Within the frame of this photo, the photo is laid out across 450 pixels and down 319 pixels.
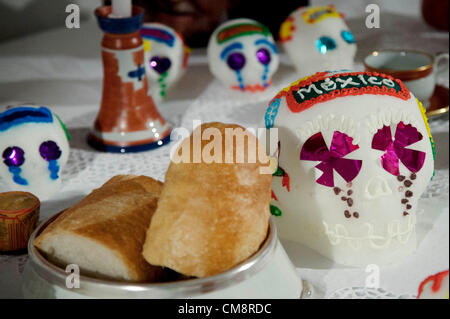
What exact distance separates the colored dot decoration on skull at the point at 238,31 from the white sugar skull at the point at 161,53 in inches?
2.9

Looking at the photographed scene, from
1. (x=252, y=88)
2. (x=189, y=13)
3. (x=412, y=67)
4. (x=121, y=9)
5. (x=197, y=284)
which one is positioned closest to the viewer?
(x=197, y=284)

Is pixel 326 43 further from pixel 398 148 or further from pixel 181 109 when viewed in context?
pixel 398 148

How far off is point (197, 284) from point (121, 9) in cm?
55

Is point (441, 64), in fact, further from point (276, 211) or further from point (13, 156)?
point (13, 156)

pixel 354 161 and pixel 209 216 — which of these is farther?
pixel 354 161

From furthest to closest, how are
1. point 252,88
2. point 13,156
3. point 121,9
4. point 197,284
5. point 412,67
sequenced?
point 252,88
point 412,67
point 121,9
point 13,156
point 197,284

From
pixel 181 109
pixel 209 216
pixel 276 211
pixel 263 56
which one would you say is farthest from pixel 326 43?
pixel 209 216

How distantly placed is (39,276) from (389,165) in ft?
1.09

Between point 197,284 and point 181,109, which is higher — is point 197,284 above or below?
above

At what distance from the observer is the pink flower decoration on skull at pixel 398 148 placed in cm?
58

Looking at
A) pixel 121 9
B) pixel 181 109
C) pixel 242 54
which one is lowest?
pixel 181 109

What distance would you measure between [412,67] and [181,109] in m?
0.40

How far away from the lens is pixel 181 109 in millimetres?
1085

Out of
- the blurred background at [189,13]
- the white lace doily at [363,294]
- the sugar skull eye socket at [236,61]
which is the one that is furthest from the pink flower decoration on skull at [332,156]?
the blurred background at [189,13]
